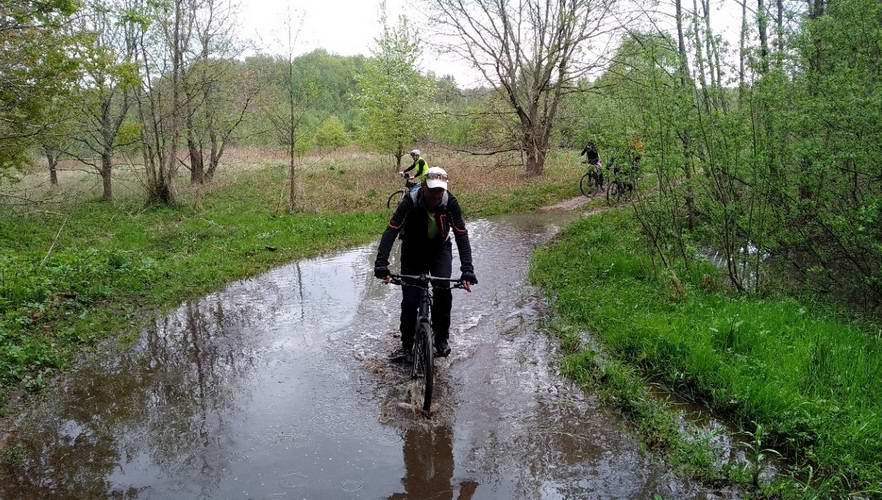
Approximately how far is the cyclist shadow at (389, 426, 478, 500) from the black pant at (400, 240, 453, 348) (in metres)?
1.33

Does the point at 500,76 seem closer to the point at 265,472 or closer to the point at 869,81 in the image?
the point at 869,81

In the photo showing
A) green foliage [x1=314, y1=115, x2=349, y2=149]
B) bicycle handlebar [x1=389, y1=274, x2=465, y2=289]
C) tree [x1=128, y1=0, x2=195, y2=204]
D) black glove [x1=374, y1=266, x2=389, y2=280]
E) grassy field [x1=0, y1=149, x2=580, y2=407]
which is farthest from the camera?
→ green foliage [x1=314, y1=115, x2=349, y2=149]

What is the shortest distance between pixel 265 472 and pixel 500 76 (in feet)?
66.5

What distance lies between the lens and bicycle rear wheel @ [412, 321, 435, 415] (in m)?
4.90

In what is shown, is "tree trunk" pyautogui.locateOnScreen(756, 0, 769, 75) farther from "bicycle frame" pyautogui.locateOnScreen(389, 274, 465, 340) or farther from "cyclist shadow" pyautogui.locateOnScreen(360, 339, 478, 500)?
"cyclist shadow" pyautogui.locateOnScreen(360, 339, 478, 500)

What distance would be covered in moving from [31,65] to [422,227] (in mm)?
10478

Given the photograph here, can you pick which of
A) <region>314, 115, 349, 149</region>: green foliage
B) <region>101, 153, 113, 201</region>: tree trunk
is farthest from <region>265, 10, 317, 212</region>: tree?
<region>314, 115, 349, 149</region>: green foliage

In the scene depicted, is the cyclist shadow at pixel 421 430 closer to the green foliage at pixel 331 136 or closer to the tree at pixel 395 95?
the tree at pixel 395 95

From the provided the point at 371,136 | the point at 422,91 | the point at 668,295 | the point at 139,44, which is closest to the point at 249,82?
the point at 139,44

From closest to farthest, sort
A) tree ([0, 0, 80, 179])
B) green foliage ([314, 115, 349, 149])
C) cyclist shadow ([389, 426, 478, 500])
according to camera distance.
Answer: cyclist shadow ([389, 426, 478, 500]) < tree ([0, 0, 80, 179]) < green foliage ([314, 115, 349, 149])

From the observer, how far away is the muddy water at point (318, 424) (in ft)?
13.6

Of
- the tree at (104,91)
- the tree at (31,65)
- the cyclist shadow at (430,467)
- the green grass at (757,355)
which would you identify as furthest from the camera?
the tree at (104,91)

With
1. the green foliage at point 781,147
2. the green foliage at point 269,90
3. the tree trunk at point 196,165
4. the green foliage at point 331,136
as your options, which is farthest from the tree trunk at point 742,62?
the green foliage at point 331,136

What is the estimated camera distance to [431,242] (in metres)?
5.71
